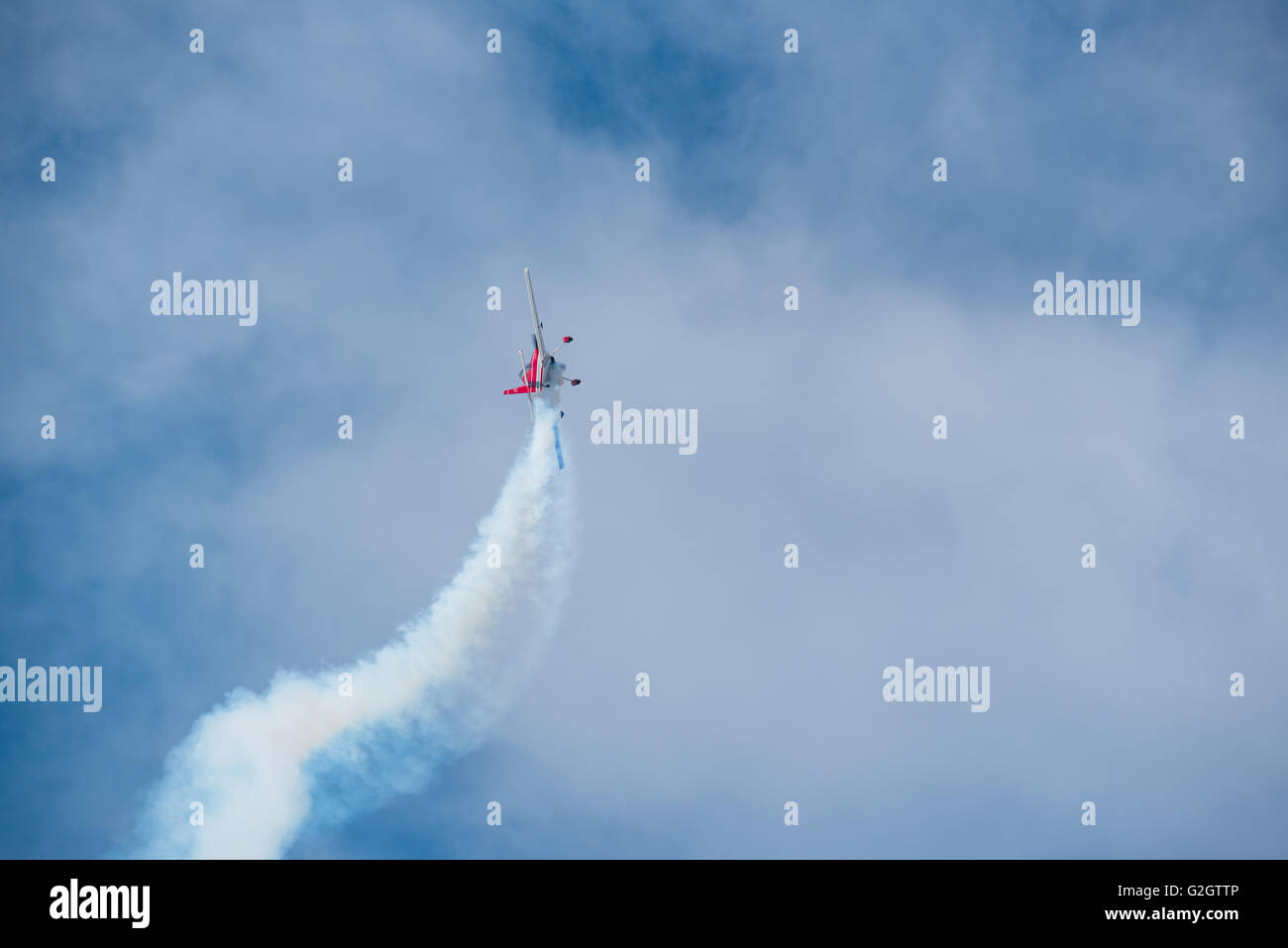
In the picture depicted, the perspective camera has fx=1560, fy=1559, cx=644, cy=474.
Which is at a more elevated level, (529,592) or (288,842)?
(529,592)

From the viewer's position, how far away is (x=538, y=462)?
369 feet

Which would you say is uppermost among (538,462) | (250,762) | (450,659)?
(538,462)

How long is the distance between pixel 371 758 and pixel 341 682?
585 centimetres
